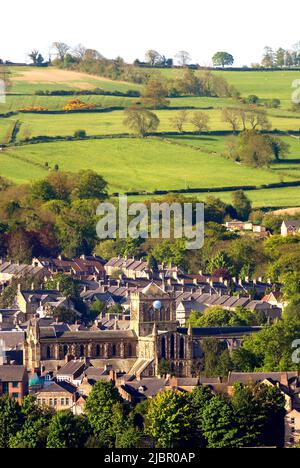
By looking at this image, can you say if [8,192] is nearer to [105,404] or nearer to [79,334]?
[79,334]

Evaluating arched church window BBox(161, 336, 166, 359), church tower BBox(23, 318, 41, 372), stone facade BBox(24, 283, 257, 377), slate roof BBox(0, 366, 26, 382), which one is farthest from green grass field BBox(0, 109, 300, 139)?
slate roof BBox(0, 366, 26, 382)

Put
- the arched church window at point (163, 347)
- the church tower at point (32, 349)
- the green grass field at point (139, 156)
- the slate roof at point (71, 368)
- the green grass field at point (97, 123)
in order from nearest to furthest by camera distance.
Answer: the slate roof at point (71, 368), the arched church window at point (163, 347), the church tower at point (32, 349), the green grass field at point (139, 156), the green grass field at point (97, 123)

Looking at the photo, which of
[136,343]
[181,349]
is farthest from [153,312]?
[181,349]

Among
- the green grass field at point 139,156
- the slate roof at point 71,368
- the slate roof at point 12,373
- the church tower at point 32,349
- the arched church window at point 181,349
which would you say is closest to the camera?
the slate roof at point 12,373

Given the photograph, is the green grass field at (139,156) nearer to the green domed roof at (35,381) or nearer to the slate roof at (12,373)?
the green domed roof at (35,381)

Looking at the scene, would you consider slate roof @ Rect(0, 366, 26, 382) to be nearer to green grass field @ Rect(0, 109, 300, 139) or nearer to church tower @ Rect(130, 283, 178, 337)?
church tower @ Rect(130, 283, 178, 337)

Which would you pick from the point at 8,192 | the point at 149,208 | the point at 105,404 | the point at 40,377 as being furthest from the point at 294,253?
the point at 105,404

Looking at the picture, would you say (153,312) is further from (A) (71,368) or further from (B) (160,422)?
(B) (160,422)

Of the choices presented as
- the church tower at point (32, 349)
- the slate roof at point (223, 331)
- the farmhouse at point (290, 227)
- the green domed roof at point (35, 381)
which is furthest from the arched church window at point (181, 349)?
the farmhouse at point (290, 227)

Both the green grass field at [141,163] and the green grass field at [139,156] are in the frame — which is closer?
the green grass field at [139,156]
